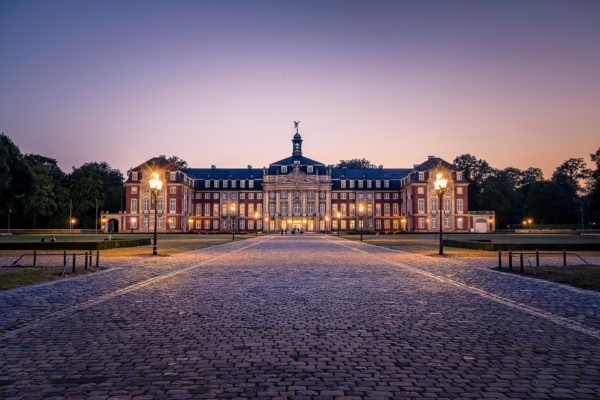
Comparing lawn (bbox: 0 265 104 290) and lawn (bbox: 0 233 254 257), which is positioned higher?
lawn (bbox: 0 265 104 290)

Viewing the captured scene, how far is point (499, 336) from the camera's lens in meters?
6.39

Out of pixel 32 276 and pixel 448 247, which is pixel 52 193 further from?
pixel 32 276

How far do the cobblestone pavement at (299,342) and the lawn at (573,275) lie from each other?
1.31m

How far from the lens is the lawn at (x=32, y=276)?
11766mm

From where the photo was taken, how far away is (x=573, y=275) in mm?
13734

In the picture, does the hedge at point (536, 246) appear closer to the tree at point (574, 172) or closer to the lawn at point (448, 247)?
the lawn at point (448, 247)

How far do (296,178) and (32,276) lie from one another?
81.0 m

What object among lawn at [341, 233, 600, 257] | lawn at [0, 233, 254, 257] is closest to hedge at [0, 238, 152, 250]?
lawn at [0, 233, 254, 257]

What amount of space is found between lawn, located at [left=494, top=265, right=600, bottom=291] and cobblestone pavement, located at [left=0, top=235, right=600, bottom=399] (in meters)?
1.31

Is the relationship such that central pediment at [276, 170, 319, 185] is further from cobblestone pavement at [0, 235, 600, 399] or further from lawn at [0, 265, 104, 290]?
cobblestone pavement at [0, 235, 600, 399]

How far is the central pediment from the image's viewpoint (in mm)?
93688

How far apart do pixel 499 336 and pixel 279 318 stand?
12.1 feet

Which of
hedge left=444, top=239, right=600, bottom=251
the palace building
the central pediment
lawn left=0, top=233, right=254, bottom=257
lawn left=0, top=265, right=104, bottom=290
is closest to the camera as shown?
lawn left=0, top=265, right=104, bottom=290

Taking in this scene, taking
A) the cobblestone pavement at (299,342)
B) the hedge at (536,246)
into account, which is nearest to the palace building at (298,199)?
the hedge at (536,246)
